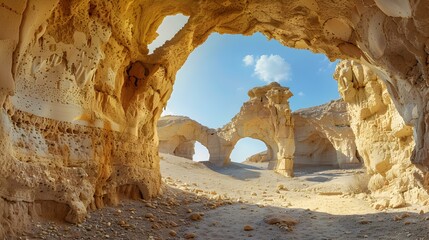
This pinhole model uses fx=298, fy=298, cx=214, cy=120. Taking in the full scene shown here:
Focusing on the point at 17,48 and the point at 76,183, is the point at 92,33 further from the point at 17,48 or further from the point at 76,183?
the point at 76,183

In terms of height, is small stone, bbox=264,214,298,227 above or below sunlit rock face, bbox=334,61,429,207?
below

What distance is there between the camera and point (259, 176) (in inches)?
687

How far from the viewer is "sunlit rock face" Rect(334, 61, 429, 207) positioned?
7.72 meters

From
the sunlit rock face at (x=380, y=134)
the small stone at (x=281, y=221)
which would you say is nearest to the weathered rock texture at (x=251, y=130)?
the sunlit rock face at (x=380, y=134)

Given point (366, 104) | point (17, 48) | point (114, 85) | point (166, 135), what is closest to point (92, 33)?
point (114, 85)

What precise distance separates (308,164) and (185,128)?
34.4 feet

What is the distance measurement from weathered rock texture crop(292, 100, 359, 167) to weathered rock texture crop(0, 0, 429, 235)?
16.0 m

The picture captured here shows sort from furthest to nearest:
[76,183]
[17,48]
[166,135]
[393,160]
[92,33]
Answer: [166,135]
[393,160]
[92,33]
[76,183]
[17,48]

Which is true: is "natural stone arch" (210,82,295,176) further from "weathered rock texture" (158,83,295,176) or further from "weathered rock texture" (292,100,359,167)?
"weathered rock texture" (292,100,359,167)

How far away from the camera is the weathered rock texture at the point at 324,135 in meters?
21.3

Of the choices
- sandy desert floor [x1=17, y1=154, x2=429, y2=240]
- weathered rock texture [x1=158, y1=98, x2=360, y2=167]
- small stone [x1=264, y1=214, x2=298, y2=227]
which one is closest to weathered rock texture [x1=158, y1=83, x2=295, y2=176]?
weathered rock texture [x1=158, y1=98, x2=360, y2=167]

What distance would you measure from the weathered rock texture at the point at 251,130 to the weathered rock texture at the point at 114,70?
1326 cm

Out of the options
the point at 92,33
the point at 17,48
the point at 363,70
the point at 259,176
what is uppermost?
the point at 363,70

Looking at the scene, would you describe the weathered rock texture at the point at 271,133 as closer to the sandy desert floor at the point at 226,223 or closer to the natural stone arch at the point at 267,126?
the natural stone arch at the point at 267,126
